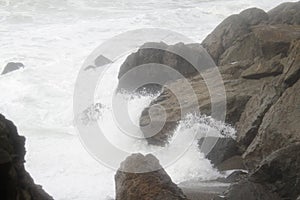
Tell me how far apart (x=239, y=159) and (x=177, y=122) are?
1.48 metres

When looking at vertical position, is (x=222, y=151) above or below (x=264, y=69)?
below

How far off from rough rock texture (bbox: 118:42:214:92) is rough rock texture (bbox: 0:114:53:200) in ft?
22.9

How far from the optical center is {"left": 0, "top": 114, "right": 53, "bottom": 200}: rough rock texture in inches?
151

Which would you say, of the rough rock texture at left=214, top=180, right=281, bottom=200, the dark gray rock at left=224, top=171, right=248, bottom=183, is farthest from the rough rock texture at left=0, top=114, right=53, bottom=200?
the dark gray rock at left=224, top=171, right=248, bottom=183

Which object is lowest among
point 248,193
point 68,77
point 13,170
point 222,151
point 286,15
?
point 68,77

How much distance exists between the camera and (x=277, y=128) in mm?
7590

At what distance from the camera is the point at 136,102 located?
425 inches

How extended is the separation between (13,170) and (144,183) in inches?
77.7

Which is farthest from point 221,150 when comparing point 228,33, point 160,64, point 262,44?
point 228,33

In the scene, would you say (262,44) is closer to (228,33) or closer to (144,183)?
(228,33)

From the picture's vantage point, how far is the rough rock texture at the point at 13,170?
384 centimetres

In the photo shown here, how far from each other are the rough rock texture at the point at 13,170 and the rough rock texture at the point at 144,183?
1.35 meters

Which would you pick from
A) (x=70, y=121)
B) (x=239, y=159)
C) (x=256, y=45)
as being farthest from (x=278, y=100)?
(x=70, y=121)

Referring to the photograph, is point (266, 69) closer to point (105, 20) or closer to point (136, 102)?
point (136, 102)
